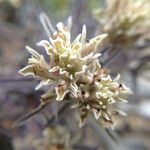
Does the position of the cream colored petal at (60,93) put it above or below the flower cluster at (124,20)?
below

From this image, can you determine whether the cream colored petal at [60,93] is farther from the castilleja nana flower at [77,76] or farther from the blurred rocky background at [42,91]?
the blurred rocky background at [42,91]

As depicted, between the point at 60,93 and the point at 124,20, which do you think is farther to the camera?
the point at 124,20

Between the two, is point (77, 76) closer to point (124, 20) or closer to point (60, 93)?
point (60, 93)

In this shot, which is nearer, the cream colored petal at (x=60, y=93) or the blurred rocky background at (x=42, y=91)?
the cream colored petal at (x=60, y=93)

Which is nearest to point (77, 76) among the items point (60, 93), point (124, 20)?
point (60, 93)

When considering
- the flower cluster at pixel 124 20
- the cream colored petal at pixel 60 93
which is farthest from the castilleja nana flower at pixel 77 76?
the flower cluster at pixel 124 20

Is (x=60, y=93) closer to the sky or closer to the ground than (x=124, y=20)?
closer to the ground

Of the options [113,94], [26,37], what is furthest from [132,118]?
[113,94]

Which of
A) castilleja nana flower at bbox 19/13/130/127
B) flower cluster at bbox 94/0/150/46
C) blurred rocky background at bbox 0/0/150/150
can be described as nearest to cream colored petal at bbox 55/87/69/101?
castilleja nana flower at bbox 19/13/130/127
